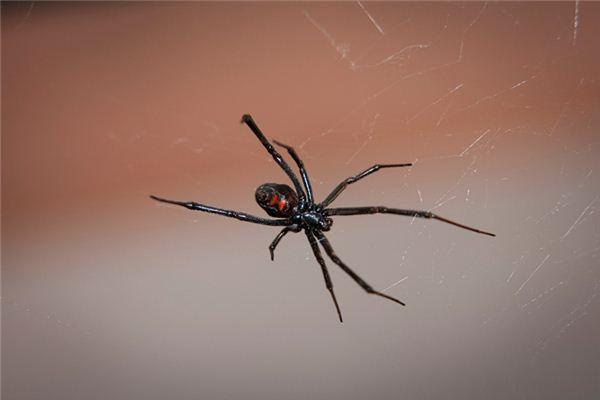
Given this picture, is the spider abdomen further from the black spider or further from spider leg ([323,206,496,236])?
spider leg ([323,206,496,236])

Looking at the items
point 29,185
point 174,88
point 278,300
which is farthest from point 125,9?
point 278,300

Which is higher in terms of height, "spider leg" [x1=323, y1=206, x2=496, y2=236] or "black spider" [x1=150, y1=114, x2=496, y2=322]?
"black spider" [x1=150, y1=114, x2=496, y2=322]

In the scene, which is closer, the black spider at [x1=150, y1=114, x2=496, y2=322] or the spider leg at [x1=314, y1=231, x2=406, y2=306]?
the spider leg at [x1=314, y1=231, x2=406, y2=306]

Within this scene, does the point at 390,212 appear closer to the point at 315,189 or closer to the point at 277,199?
the point at 277,199

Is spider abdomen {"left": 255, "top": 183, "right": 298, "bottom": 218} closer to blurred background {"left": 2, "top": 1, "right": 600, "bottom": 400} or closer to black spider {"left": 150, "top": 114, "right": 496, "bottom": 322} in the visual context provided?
black spider {"left": 150, "top": 114, "right": 496, "bottom": 322}

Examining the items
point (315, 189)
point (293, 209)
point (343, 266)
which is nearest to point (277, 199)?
point (293, 209)

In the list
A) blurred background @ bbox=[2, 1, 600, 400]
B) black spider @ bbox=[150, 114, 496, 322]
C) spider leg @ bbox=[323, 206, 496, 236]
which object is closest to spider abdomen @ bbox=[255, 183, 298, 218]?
black spider @ bbox=[150, 114, 496, 322]

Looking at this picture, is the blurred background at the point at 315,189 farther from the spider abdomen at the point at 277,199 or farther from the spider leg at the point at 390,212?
the spider abdomen at the point at 277,199
